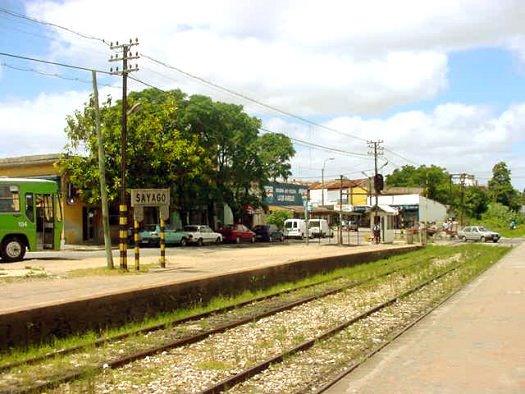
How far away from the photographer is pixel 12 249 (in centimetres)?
2427

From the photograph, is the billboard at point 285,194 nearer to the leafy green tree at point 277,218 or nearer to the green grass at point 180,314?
the leafy green tree at point 277,218

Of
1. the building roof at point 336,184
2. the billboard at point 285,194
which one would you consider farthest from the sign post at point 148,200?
the building roof at point 336,184

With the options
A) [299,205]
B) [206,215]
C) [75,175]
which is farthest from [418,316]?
[299,205]

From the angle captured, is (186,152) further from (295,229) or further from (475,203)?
(475,203)

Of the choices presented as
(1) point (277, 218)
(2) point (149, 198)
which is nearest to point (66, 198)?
(2) point (149, 198)

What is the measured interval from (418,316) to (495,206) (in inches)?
3800

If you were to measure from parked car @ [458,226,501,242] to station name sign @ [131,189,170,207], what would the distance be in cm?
4177

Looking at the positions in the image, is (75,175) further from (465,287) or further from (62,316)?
(62,316)

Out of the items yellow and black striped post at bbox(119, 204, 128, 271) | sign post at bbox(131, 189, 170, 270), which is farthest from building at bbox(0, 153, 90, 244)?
sign post at bbox(131, 189, 170, 270)

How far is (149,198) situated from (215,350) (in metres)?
11.5

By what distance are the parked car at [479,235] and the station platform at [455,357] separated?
43.8 meters

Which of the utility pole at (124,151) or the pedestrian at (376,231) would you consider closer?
the utility pole at (124,151)

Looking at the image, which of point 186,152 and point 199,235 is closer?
point 186,152

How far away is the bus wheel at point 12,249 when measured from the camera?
78.9 feet
